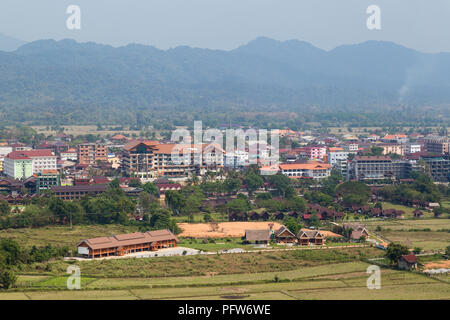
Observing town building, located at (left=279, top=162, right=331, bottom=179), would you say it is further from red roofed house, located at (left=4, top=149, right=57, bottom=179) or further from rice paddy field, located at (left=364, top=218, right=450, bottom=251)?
red roofed house, located at (left=4, top=149, right=57, bottom=179)

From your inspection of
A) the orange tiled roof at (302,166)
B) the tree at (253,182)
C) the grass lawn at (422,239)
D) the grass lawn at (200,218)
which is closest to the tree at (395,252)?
the grass lawn at (422,239)

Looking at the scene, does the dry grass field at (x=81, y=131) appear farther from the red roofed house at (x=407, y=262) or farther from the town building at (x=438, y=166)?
the red roofed house at (x=407, y=262)

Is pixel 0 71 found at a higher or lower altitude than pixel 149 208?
higher

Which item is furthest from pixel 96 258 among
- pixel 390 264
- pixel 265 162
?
pixel 265 162
